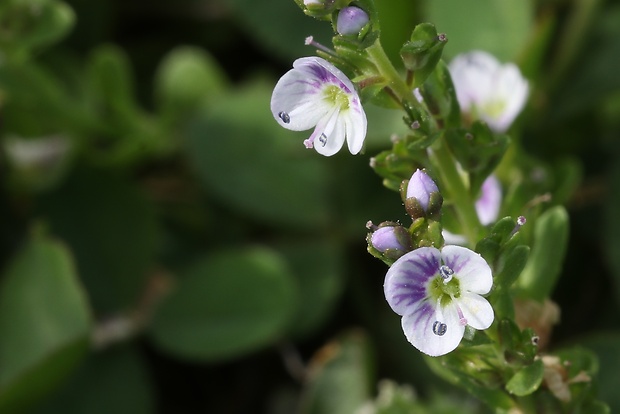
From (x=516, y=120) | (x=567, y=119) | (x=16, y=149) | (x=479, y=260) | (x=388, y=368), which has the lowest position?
(x=388, y=368)

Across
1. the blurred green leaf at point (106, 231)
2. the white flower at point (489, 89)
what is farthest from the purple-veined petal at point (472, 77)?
the blurred green leaf at point (106, 231)

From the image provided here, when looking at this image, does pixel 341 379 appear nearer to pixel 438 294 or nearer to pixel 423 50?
pixel 438 294

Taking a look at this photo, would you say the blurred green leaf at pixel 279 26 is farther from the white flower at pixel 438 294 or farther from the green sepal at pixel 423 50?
the white flower at pixel 438 294

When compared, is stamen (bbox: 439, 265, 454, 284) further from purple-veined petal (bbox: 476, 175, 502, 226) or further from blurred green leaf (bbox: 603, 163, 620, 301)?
blurred green leaf (bbox: 603, 163, 620, 301)

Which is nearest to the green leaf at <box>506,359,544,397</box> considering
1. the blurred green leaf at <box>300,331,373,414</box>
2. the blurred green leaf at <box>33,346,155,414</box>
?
the blurred green leaf at <box>300,331,373,414</box>

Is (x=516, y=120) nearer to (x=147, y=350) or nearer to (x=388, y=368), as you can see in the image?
(x=388, y=368)

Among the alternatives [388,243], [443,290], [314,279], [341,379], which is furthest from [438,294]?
[314,279]

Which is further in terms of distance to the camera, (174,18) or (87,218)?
(174,18)

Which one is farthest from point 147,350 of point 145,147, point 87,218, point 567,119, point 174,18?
point 567,119
